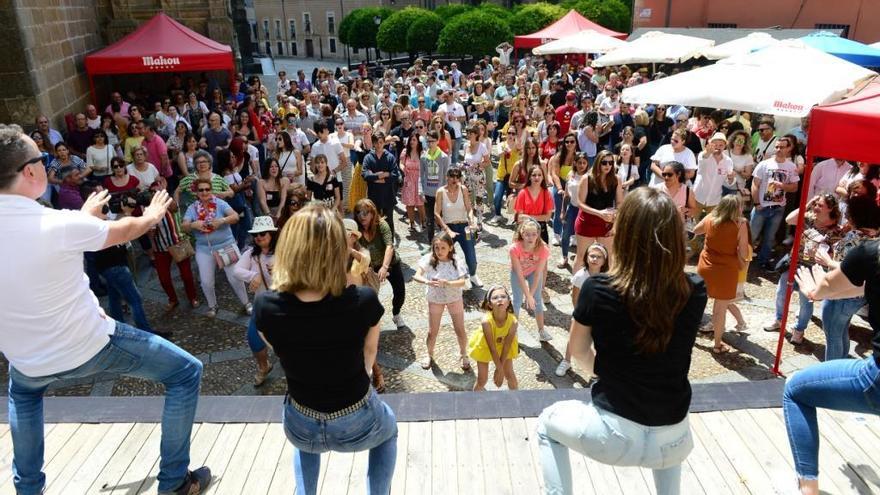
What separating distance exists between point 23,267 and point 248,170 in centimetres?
707

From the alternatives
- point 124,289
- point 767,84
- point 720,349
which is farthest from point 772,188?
point 124,289

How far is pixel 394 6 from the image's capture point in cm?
5422

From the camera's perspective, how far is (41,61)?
10688 millimetres

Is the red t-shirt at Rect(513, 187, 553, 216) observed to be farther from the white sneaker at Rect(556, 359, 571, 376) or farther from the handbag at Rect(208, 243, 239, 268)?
the handbag at Rect(208, 243, 239, 268)

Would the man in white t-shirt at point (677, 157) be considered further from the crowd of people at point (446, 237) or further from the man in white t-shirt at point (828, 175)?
the man in white t-shirt at point (828, 175)

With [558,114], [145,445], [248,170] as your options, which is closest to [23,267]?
[145,445]

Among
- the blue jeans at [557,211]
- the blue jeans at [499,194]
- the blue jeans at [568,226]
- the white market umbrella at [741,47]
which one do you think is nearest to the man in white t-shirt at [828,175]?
the blue jeans at [568,226]

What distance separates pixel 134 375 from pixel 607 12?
3218cm

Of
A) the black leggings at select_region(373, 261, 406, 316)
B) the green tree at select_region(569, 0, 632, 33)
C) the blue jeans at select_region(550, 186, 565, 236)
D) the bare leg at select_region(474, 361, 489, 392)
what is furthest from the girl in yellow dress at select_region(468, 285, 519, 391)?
the green tree at select_region(569, 0, 632, 33)

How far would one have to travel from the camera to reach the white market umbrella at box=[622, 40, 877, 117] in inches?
265

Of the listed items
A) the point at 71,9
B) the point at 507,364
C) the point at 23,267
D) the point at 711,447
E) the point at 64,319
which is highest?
the point at 71,9

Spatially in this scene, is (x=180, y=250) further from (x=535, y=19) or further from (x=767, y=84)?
(x=535, y=19)

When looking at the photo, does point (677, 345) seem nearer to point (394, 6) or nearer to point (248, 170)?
point (248, 170)

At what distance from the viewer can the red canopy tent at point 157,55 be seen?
40.1 feet
